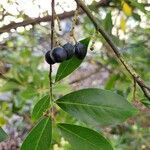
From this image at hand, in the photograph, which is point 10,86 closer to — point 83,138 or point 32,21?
point 32,21

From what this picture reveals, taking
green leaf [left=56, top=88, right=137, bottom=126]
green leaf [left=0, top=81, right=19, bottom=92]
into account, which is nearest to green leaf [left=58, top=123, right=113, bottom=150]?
green leaf [left=56, top=88, right=137, bottom=126]

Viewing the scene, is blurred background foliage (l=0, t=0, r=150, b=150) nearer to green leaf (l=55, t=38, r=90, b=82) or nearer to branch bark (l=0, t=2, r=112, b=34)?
branch bark (l=0, t=2, r=112, b=34)

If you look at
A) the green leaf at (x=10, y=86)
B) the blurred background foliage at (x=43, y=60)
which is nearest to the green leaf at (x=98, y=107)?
the blurred background foliage at (x=43, y=60)

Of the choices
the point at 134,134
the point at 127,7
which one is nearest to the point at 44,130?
the point at 127,7

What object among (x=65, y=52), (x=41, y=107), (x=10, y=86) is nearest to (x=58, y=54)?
(x=65, y=52)

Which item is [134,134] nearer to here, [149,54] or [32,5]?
[149,54]

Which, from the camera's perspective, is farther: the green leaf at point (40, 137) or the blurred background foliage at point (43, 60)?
the blurred background foliage at point (43, 60)

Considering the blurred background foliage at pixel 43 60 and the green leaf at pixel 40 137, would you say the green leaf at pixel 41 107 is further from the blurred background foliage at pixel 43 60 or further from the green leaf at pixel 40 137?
the blurred background foliage at pixel 43 60
